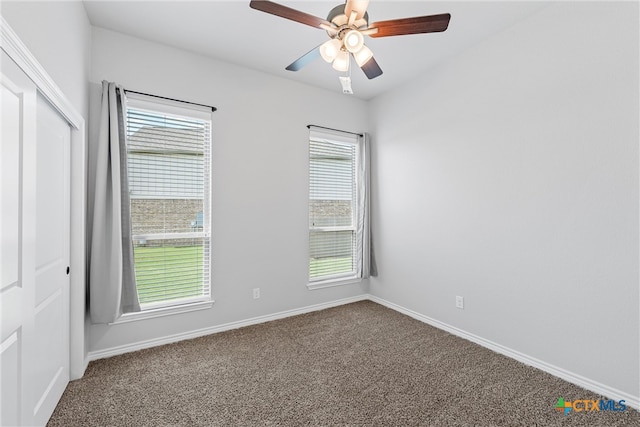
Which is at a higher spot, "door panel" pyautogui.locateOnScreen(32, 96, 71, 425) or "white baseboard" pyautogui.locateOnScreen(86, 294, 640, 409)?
"door panel" pyautogui.locateOnScreen(32, 96, 71, 425)

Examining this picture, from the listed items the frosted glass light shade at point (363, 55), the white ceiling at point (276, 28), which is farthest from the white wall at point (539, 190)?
the frosted glass light shade at point (363, 55)

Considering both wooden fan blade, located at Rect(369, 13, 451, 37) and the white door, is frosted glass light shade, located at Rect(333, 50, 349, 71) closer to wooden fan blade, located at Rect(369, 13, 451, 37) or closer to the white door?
wooden fan blade, located at Rect(369, 13, 451, 37)

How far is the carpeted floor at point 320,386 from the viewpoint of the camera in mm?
1794

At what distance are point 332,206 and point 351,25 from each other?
235 cm

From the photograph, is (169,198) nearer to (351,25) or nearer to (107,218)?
(107,218)

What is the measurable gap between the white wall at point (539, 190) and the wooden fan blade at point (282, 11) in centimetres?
178

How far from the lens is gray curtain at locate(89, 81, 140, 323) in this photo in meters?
2.35

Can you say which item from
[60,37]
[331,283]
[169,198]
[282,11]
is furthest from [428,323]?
[60,37]

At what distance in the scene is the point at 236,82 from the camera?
3100mm

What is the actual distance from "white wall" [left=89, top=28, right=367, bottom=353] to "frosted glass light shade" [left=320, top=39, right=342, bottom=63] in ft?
4.99

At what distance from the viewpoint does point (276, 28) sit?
2.52 m

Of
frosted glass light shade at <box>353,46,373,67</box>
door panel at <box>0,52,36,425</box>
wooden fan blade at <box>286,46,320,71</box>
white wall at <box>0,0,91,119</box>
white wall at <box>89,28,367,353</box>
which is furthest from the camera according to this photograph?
white wall at <box>89,28,367,353</box>

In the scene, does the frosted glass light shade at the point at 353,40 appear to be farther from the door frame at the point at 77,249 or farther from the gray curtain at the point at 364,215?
the gray curtain at the point at 364,215

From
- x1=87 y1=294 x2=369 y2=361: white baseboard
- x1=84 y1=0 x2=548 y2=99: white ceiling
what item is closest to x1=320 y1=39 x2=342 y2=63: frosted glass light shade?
x1=84 y1=0 x2=548 y2=99: white ceiling
